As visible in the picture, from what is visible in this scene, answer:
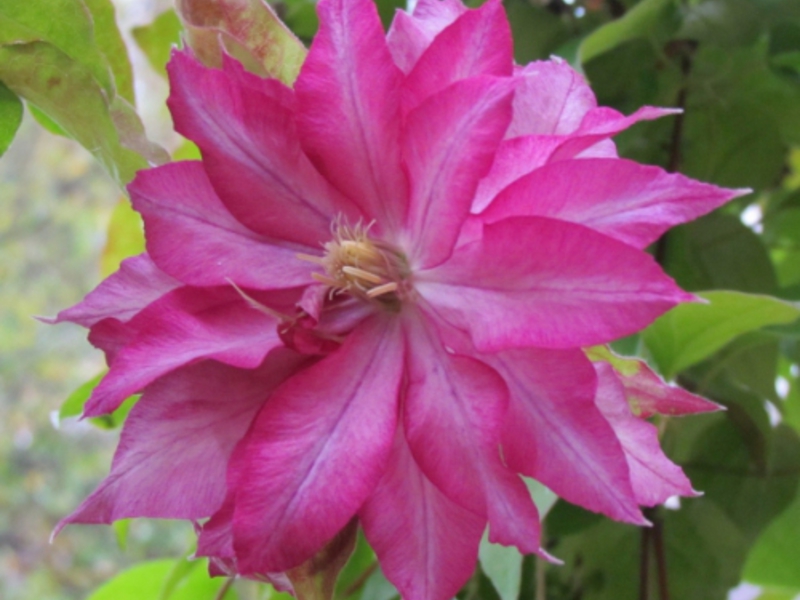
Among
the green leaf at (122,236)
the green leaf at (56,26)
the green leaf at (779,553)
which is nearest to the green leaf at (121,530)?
the green leaf at (122,236)

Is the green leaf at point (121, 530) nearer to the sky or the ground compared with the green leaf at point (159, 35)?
nearer to the ground

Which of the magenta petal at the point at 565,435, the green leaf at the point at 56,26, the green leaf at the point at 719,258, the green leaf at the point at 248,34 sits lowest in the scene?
the green leaf at the point at 719,258

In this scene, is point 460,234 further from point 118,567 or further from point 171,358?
point 118,567

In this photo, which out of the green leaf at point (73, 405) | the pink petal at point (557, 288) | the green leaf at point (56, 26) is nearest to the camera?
the pink petal at point (557, 288)

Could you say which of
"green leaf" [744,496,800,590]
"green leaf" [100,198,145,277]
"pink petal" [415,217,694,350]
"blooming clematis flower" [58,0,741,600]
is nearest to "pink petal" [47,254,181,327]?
"blooming clematis flower" [58,0,741,600]

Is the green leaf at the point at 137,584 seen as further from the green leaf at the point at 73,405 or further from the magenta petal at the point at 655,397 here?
the magenta petal at the point at 655,397

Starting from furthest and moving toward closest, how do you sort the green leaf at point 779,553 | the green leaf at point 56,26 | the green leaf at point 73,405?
the green leaf at point 779,553 → the green leaf at point 73,405 → the green leaf at point 56,26

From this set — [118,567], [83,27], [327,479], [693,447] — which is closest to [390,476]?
[327,479]

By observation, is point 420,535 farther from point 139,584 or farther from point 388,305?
point 139,584
